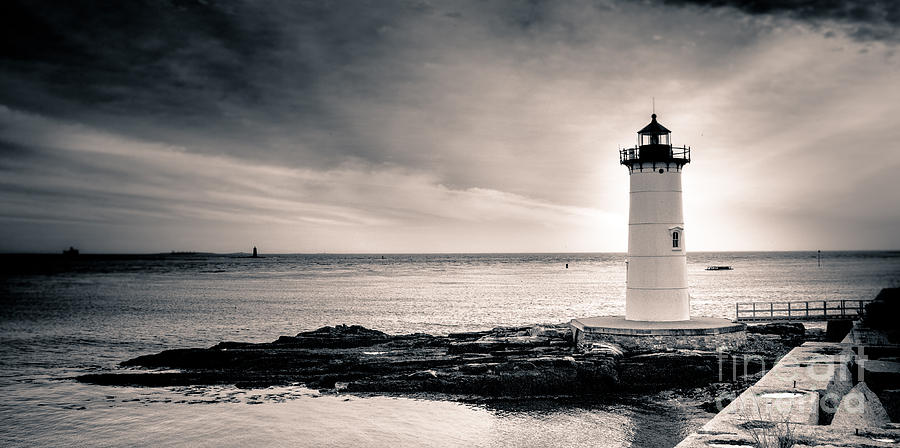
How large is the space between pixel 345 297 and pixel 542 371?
1790 inches

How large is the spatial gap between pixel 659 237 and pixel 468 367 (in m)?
8.86

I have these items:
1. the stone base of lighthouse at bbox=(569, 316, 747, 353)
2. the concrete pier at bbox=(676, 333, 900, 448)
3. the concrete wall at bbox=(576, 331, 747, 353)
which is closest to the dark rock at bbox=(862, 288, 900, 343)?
the stone base of lighthouse at bbox=(569, 316, 747, 353)

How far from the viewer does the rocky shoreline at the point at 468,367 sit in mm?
18016

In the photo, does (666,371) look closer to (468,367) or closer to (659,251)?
(659,251)

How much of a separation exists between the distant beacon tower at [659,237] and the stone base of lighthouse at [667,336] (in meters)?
1.03

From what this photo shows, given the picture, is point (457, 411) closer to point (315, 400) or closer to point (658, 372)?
point (315, 400)

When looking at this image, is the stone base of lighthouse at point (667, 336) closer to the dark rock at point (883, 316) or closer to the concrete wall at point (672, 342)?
the concrete wall at point (672, 342)

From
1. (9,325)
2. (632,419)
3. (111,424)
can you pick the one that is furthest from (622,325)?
(9,325)

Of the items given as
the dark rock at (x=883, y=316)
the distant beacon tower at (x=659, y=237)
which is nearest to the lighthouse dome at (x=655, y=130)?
the distant beacon tower at (x=659, y=237)

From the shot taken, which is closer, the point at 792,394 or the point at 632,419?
the point at 792,394

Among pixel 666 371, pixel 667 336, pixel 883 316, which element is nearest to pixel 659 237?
pixel 667 336

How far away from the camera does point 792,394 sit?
36.0 feet

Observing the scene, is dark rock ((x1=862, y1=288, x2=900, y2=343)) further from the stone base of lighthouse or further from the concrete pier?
the concrete pier

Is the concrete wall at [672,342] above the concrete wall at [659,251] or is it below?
below
